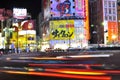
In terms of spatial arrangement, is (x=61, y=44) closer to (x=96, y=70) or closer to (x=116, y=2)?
(x=116, y=2)

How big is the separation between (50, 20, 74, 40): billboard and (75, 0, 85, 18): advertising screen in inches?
154

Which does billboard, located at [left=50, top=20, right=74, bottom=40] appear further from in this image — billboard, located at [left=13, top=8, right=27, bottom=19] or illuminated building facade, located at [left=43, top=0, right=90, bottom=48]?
billboard, located at [left=13, top=8, right=27, bottom=19]

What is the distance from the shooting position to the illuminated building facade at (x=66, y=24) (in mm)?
120188

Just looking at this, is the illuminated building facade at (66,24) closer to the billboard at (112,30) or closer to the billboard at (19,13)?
the billboard at (19,13)

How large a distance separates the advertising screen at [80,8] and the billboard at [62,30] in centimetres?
391

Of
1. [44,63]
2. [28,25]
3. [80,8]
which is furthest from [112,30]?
[44,63]

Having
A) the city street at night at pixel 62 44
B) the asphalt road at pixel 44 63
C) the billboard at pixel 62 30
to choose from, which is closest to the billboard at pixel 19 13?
the city street at night at pixel 62 44

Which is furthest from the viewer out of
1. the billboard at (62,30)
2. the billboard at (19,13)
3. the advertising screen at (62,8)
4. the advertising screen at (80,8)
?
the advertising screen at (80,8)

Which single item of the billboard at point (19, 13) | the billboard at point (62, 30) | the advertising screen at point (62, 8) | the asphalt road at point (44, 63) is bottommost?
the asphalt road at point (44, 63)

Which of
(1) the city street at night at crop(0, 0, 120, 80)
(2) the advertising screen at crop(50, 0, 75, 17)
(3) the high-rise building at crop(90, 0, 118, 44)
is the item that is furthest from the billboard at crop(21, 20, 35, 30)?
(3) the high-rise building at crop(90, 0, 118, 44)

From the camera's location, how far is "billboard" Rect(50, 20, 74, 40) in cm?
11975

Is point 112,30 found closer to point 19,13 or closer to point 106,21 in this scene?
point 106,21

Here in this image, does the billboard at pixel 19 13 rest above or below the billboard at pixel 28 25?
above

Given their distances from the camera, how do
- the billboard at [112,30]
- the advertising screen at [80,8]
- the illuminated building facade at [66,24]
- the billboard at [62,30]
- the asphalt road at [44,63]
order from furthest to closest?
1. the billboard at [112,30]
2. the advertising screen at [80,8]
3. the illuminated building facade at [66,24]
4. the billboard at [62,30]
5. the asphalt road at [44,63]
